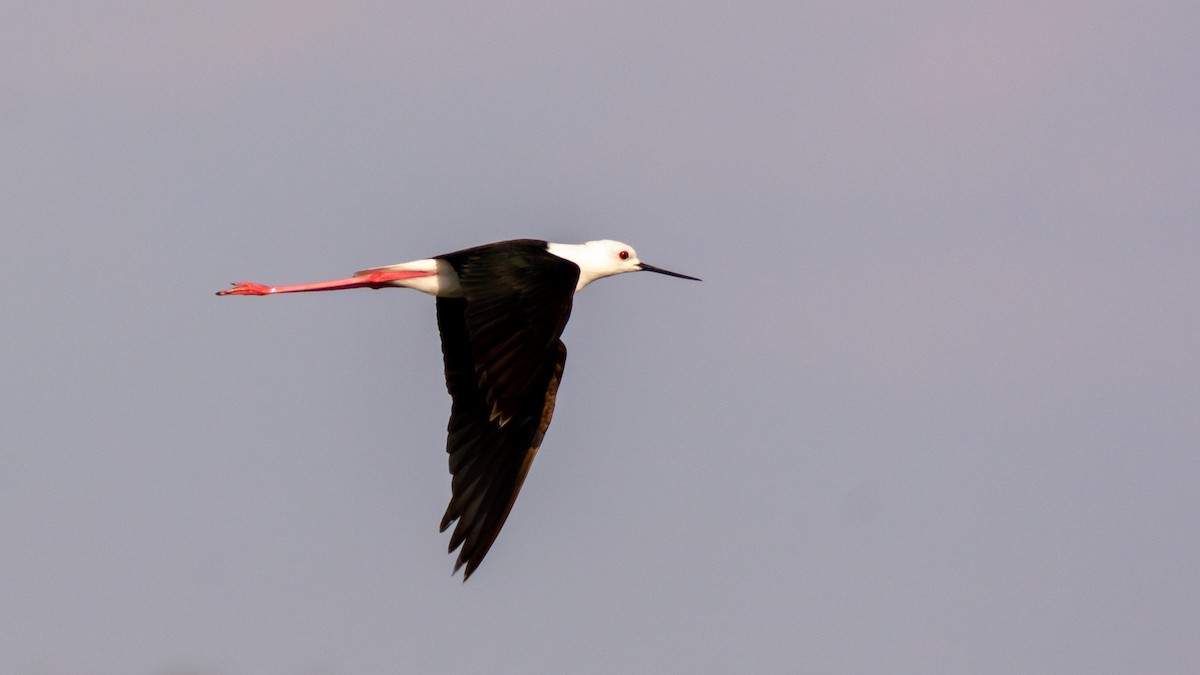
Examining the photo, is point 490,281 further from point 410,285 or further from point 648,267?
point 648,267

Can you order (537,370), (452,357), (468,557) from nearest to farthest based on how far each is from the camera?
(537,370) → (468,557) → (452,357)

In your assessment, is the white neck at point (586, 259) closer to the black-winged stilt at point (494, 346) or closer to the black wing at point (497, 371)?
the black-winged stilt at point (494, 346)

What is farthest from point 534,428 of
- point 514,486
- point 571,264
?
point 571,264

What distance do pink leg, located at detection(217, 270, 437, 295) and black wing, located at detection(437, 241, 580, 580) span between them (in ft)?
1.28

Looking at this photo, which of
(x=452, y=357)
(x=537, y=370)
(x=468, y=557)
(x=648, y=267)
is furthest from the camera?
(x=648, y=267)

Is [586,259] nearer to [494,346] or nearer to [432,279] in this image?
[432,279]

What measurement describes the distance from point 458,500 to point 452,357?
114cm

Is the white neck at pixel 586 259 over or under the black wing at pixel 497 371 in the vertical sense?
over

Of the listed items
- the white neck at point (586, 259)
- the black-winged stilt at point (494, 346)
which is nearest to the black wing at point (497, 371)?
the black-winged stilt at point (494, 346)

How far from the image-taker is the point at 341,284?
579 inches

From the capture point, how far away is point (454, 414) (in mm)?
14875

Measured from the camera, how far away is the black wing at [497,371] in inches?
508

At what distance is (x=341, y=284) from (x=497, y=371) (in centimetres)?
225

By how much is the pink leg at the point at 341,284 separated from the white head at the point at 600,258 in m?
1.27
